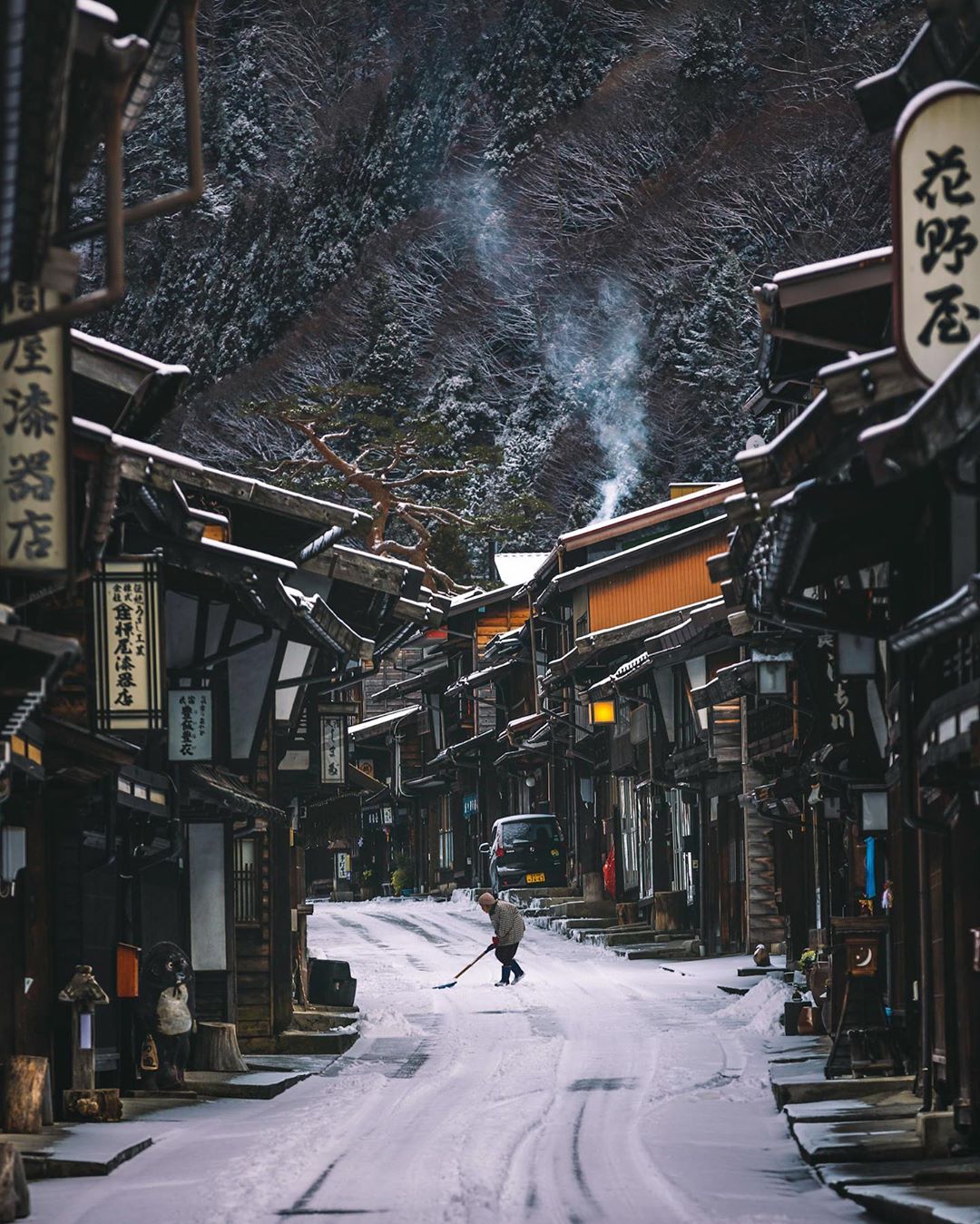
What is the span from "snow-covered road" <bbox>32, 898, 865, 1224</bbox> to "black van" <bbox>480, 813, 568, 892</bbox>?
2176 cm

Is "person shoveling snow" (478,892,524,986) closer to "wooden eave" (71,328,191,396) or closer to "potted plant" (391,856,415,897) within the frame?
"wooden eave" (71,328,191,396)

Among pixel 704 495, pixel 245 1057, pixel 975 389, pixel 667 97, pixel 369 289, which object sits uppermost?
pixel 667 97

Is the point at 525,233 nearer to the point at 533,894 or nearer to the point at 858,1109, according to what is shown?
the point at 533,894

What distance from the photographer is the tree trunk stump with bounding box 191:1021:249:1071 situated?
2297 centimetres

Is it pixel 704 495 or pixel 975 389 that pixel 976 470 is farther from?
pixel 704 495

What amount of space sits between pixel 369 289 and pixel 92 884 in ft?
286

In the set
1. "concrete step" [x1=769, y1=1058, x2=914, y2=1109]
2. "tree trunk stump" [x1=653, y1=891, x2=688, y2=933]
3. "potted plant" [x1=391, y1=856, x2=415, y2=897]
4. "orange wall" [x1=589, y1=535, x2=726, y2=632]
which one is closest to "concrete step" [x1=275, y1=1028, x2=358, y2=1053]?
"concrete step" [x1=769, y1=1058, x2=914, y2=1109]

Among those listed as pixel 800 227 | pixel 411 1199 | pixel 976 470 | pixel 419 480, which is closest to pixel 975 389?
pixel 976 470

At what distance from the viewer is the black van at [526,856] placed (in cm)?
5378

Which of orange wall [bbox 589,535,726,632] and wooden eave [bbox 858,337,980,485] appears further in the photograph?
orange wall [bbox 589,535,726,632]

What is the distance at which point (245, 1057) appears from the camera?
25281mm

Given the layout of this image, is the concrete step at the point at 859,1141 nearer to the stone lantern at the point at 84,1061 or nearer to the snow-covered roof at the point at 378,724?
the stone lantern at the point at 84,1061

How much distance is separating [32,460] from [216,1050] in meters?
Answer: 12.8

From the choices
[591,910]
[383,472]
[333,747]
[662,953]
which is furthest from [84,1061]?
[383,472]
